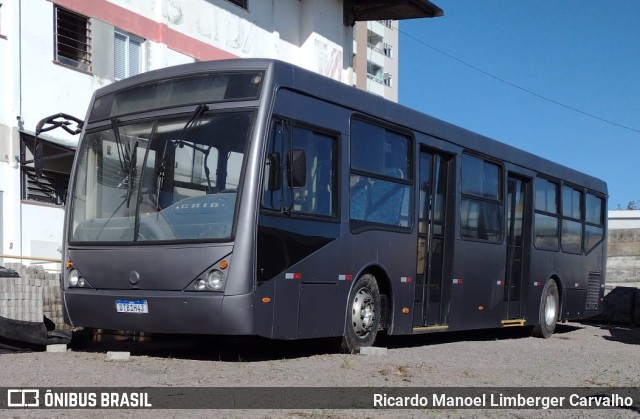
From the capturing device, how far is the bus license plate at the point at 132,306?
8727mm

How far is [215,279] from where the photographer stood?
8.46m

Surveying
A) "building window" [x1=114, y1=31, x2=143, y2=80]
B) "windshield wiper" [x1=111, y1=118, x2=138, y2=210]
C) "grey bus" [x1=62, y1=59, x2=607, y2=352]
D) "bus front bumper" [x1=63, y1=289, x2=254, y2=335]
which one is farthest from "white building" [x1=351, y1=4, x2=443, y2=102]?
"bus front bumper" [x1=63, y1=289, x2=254, y2=335]

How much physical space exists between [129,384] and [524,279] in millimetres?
9918

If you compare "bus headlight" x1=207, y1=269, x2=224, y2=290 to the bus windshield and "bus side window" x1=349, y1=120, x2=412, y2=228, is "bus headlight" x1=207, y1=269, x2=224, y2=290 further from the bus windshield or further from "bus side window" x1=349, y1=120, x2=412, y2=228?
"bus side window" x1=349, y1=120, x2=412, y2=228

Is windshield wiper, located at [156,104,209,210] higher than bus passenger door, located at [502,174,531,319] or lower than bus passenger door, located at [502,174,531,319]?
higher

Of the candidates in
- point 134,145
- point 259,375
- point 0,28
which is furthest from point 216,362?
point 0,28

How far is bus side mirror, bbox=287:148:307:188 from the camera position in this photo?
8914 millimetres

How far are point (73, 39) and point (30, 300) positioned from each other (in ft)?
31.3

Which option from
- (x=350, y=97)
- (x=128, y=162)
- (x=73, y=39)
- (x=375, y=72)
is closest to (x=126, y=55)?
(x=73, y=39)

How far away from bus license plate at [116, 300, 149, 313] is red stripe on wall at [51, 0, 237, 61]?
11.0 metres

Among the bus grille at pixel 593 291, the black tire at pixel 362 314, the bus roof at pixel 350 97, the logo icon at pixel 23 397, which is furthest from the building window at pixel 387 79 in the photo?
the logo icon at pixel 23 397

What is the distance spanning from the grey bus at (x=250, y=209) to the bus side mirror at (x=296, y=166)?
0.02 m

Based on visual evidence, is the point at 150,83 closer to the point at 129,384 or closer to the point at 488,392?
the point at 129,384

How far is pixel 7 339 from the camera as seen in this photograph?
32.0 feet
